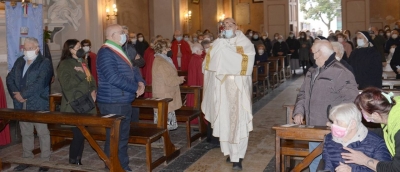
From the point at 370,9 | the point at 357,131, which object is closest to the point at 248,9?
the point at 370,9

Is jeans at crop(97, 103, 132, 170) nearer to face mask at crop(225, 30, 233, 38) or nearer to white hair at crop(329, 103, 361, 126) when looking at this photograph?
face mask at crop(225, 30, 233, 38)

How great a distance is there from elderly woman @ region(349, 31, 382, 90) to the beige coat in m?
2.75

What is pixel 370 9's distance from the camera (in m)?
21.5

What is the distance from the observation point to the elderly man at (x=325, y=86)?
14.7ft

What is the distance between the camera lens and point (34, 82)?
6.07 m

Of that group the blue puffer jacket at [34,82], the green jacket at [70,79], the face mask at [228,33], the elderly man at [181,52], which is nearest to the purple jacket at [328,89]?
the face mask at [228,33]

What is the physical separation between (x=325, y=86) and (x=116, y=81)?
2355 mm

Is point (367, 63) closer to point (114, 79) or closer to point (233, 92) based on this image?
point (233, 92)

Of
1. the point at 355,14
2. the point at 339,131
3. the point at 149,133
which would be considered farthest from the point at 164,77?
the point at 355,14

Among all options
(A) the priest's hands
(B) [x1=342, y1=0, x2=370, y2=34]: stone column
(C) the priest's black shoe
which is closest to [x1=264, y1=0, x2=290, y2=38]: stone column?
(B) [x1=342, y1=0, x2=370, y2=34]: stone column

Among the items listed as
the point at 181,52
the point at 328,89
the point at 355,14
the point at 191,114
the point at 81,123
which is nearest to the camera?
the point at 328,89

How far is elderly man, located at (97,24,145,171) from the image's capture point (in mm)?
5461

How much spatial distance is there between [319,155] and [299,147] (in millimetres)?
497

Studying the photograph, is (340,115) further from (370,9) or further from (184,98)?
(370,9)
